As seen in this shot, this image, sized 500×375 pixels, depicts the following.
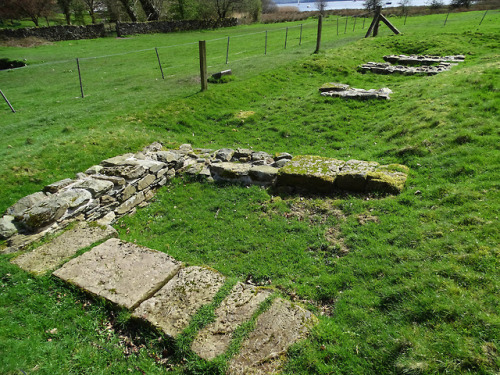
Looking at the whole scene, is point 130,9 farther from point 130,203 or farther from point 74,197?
point 74,197

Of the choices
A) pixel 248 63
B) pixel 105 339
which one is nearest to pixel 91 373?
pixel 105 339

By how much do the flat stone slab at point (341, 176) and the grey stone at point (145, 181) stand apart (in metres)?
3.44

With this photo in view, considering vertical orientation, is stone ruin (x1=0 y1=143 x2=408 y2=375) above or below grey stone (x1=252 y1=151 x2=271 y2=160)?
below

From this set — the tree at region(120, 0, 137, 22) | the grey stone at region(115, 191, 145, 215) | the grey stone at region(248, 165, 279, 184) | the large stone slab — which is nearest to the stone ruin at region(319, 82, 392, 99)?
the large stone slab

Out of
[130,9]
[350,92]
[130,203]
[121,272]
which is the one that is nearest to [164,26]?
[130,9]

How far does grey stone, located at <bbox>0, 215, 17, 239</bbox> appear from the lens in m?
5.70

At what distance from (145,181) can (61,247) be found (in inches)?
112

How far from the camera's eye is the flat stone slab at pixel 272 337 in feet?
11.6

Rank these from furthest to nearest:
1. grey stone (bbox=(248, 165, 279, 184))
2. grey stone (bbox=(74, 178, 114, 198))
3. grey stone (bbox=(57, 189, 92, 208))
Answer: grey stone (bbox=(248, 165, 279, 184)), grey stone (bbox=(74, 178, 114, 198)), grey stone (bbox=(57, 189, 92, 208))

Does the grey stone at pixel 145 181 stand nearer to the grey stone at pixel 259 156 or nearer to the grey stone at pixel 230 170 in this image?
the grey stone at pixel 230 170

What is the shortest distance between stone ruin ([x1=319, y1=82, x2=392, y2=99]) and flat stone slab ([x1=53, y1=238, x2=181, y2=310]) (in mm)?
11058

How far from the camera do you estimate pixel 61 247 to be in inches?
220

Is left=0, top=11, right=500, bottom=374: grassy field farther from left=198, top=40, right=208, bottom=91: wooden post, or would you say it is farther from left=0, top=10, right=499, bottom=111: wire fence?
left=0, top=10, right=499, bottom=111: wire fence

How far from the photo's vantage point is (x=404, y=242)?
16.8 ft
